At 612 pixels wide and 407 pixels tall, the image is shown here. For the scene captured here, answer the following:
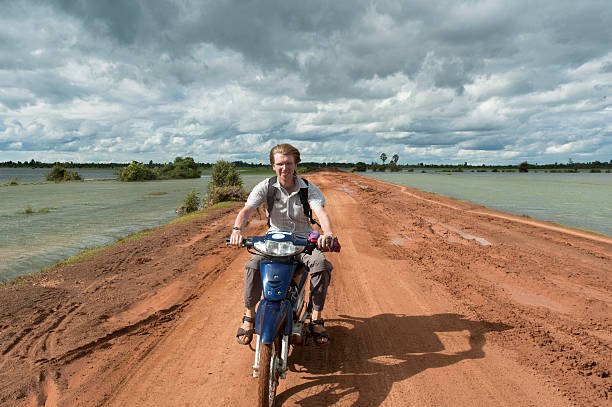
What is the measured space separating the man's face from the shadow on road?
216 cm

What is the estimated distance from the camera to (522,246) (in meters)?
9.74

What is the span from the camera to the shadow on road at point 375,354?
328cm

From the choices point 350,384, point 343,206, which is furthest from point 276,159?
point 343,206

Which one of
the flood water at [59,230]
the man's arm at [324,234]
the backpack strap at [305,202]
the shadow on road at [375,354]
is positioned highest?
the backpack strap at [305,202]

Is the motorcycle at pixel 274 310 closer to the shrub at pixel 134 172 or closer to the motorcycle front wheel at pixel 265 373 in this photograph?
the motorcycle front wheel at pixel 265 373

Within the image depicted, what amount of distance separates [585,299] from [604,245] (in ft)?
21.5

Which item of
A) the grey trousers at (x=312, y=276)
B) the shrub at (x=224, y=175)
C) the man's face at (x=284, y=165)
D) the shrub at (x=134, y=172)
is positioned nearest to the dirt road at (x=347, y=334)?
the grey trousers at (x=312, y=276)

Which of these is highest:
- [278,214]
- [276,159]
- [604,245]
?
[276,159]

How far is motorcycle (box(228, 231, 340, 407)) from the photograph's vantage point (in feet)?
9.34

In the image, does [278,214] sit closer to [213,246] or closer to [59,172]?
[213,246]

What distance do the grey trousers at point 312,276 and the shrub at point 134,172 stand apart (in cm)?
Result: 6754

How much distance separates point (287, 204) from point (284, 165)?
1.52ft

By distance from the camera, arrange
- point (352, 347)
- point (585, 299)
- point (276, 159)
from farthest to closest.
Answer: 1. point (585, 299)
2. point (352, 347)
3. point (276, 159)

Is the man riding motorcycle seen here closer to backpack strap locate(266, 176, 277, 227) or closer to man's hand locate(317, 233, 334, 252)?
backpack strap locate(266, 176, 277, 227)
